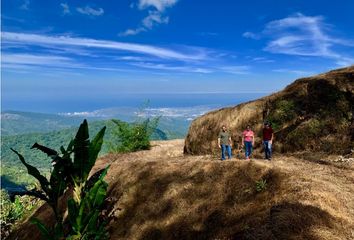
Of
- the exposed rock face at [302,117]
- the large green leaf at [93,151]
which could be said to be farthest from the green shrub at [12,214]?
the large green leaf at [93,151]

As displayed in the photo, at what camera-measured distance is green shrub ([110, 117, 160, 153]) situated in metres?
45.2

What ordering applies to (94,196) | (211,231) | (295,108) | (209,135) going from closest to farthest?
1. (211,231)
2. (94,196)
3. (295,108)
4. (209,135)

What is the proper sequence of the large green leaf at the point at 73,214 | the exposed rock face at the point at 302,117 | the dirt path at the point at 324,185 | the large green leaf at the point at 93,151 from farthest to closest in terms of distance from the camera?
the exposed rock face at the point at 302,117 < the large green leaf at the point at 93,151 < the large green leaf at the point at 73,214 < the dirt path at the point at 324,185

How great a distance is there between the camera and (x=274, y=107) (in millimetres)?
30172

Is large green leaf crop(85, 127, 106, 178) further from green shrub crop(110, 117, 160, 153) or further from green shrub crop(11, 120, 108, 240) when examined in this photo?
green shrub crop(110, 117, 160, 153)

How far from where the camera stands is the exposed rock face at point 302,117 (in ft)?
84.2

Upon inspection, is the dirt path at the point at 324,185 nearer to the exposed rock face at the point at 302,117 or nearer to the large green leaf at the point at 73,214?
the exposed rock face at the point at 302,117

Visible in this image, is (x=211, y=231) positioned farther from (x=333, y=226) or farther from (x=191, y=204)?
(x=333, y=226)

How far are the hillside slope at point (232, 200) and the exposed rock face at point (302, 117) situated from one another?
142 inches

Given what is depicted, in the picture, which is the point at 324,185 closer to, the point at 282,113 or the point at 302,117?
the point at 302,117

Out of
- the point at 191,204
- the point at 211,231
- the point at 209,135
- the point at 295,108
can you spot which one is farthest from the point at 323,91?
the point at 211,231

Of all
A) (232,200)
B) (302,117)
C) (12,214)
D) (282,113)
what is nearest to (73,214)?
(232,200)

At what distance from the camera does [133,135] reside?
45.4 metres

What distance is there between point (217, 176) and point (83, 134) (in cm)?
694
